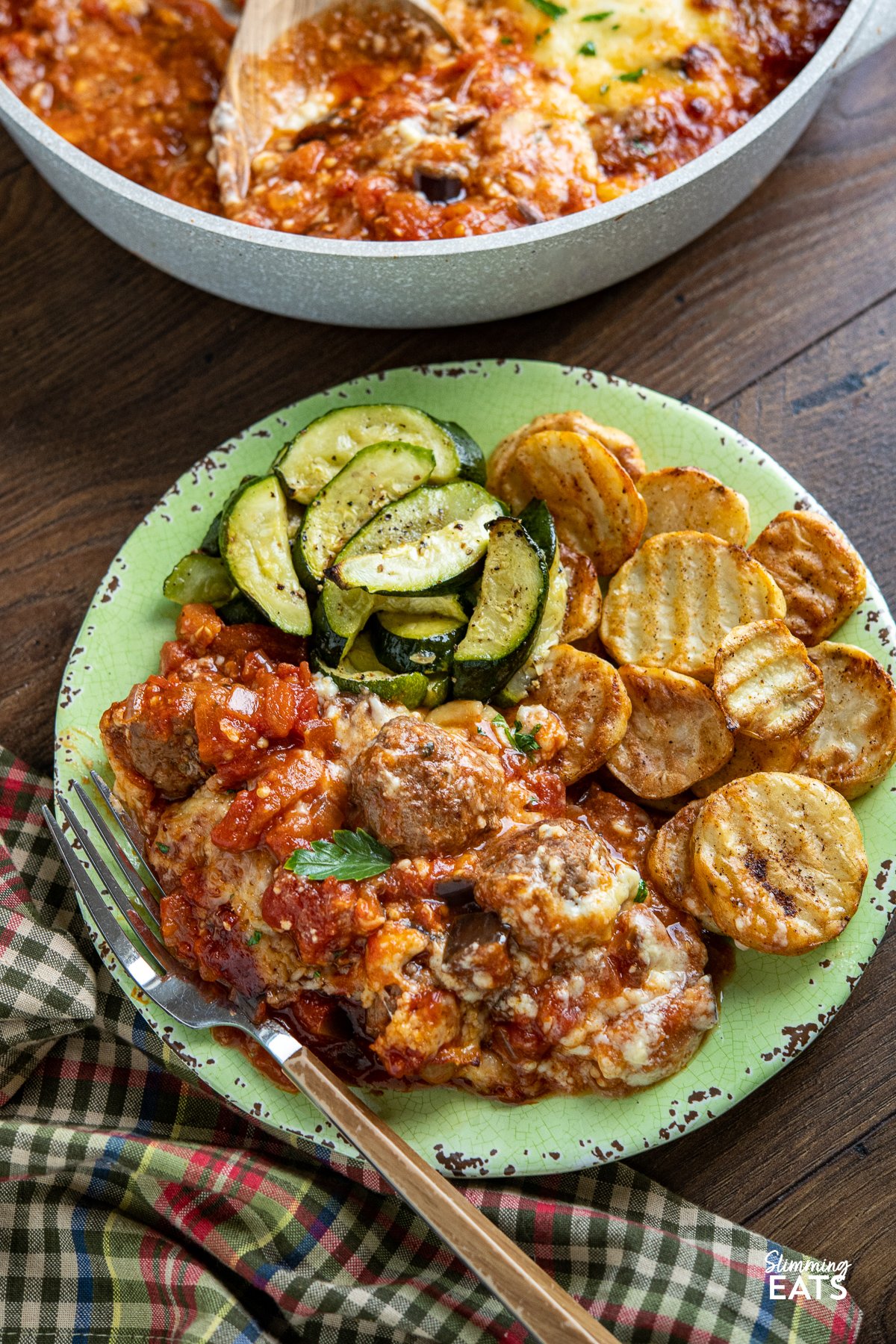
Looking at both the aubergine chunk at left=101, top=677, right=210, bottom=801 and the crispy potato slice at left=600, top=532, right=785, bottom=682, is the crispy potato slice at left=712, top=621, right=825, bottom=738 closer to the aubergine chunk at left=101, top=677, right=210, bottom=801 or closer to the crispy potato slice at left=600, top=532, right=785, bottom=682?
the crispy potato slice at left=600, top=532, right=785, bottom=682

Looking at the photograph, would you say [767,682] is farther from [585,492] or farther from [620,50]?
[620,50]

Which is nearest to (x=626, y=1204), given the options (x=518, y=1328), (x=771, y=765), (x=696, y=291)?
(x=518, y=1328)

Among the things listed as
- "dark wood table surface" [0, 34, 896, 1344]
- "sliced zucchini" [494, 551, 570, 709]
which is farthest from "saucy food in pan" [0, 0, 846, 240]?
"sliced zucchini" [494, 551, 570, 709]

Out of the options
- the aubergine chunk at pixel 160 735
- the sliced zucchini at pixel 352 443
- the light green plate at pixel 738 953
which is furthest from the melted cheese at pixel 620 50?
the aubergine chunk at pixel 160 735

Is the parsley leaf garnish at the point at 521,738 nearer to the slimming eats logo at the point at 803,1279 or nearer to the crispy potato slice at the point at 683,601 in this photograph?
the crispy potato slice at the point at 683,601

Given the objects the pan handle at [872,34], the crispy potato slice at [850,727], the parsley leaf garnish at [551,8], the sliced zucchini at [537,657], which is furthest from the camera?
the parsley leaf garnish at [551,8]

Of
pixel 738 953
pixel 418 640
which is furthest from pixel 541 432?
pixel 738 953
